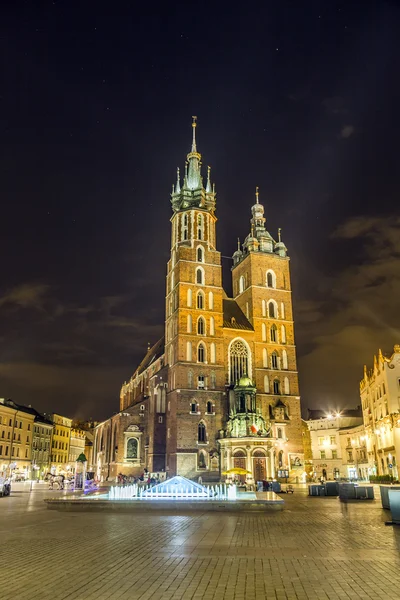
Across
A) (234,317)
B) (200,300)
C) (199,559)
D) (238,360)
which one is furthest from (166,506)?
(234,317)

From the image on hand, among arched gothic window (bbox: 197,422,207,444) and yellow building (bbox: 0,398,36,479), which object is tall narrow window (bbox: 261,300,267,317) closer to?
arched gothic window (bbox: 197,422,207,444)

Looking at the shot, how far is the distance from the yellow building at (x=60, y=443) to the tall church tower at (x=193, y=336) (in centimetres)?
4634

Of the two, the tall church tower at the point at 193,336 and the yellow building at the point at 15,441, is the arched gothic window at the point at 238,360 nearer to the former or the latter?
the tall church tower at the point at 193,336

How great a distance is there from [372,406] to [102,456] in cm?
4725

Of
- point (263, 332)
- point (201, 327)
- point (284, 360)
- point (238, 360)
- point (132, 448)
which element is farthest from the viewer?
point (132, 448)

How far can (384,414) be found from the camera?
194 feet

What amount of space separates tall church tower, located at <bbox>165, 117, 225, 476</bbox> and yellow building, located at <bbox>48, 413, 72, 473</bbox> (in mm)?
46336

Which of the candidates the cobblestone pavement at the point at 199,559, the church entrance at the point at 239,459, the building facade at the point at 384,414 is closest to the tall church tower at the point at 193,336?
the church entrance at the point at 239,459

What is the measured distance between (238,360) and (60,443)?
185ft

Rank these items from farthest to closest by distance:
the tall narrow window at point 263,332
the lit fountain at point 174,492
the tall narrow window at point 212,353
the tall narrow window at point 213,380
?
the tall narrow window at point 263,332 < the tall narrow window at point 212,353 < the tall narrow window at point 213,380 < the lit fountain at point 174,492

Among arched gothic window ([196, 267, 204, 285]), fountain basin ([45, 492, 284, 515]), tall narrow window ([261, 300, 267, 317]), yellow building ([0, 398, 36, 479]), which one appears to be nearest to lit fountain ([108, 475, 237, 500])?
fountain basin ([45, 492, 284, 515])

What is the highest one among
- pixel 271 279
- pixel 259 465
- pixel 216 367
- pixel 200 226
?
pixel 200 226

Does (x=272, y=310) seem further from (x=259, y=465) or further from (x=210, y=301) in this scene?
(x=259, y=465)

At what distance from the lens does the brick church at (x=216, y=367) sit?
57250mm
